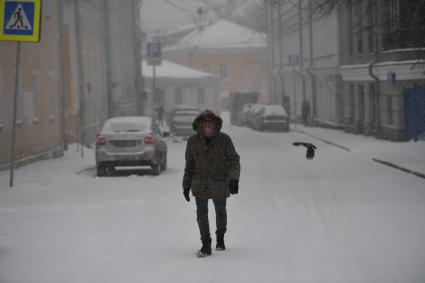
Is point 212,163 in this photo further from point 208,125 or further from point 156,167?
point 156,167

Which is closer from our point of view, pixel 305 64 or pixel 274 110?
pixel 274 110

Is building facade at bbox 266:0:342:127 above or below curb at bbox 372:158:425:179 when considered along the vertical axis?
above

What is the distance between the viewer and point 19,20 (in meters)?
17.1

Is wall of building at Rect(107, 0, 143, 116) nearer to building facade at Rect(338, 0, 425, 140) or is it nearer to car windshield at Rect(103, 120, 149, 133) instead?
building facade at Rect(338, 0, 425, 140)

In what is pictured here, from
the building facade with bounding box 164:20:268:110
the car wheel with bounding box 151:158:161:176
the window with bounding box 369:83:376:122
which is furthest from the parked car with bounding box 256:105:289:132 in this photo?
the building facade with bounding box 164:20:268:110

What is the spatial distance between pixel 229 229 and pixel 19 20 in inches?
277

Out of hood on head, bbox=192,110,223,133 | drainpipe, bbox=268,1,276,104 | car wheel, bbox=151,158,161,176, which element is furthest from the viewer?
drainpipe, bbox=268,1,276,104

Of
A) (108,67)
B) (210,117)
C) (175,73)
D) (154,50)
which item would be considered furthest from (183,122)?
(175,73)

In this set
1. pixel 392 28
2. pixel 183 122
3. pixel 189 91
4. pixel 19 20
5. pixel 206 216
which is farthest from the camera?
pixel 189 91

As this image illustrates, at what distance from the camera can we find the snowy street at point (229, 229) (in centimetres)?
902

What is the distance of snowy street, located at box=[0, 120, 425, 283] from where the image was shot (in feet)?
29.6

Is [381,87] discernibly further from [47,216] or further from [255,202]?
[47,216]

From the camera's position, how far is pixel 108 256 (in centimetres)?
1011

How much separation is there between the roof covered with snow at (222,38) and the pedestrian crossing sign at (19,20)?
87298mm
